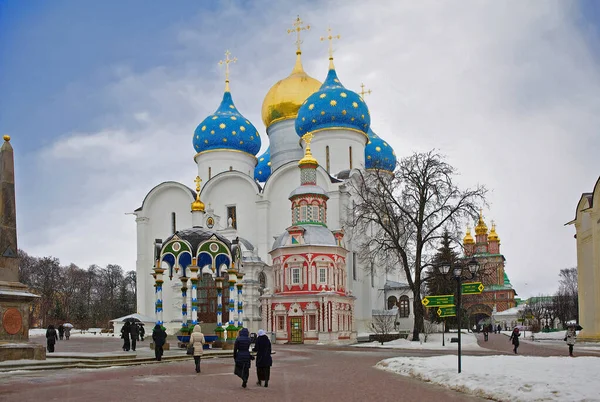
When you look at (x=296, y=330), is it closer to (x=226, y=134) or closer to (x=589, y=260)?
(x=589, y=260)

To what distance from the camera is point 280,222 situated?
42188 millimetres

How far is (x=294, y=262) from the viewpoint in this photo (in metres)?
35.7

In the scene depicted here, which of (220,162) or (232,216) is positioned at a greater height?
(220,162)

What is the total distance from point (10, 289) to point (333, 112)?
30418mm

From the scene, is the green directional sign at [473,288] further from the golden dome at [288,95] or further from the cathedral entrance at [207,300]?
the golden dome at [288,95]

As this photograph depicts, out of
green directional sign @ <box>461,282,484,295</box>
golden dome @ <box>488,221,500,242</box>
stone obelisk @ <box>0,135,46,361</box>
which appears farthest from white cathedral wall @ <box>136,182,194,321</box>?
golden dome @ <box>488,221,500,242</box>

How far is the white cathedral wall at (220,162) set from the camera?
155ft

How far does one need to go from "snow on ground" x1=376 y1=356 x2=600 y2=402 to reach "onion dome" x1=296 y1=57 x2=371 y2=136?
2837 centimetres

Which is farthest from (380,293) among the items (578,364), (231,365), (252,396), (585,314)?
(252,396)

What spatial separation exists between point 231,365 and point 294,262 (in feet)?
57.4

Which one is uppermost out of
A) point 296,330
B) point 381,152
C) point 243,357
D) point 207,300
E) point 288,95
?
point 288,95

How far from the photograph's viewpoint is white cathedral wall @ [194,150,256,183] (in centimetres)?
4716

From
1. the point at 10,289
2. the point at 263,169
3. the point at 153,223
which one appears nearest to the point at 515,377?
the point at 10,289

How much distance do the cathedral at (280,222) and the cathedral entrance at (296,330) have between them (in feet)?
0.18
